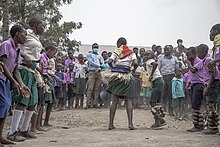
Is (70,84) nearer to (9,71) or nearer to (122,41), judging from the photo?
(122,41)

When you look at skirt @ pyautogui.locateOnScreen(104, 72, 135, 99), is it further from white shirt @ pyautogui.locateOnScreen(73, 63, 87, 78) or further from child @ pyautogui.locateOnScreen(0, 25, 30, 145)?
white shirt @ pyautogui.locateOnScreen(73, 63, 87, 78)

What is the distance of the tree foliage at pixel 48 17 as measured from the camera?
53.2 feet

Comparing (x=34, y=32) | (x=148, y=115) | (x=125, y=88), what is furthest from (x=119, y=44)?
(x=148, y=115)

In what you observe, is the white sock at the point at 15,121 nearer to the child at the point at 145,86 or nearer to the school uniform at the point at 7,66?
the school uniform at the point at 7,66

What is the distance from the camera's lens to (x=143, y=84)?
40.3 ft

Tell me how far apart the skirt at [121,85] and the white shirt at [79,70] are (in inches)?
202

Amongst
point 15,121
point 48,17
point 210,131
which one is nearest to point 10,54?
point 15,121

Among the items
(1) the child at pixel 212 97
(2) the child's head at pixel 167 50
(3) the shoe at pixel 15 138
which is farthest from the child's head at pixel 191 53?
→ (3) the shoe at pixel 15 138

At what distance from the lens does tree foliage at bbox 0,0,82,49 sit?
1621 cm

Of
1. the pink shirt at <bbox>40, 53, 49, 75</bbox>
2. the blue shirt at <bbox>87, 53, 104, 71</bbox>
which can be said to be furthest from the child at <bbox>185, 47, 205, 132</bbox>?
the blue shirt at <bbox>87, 53, 104, 71</bbox>

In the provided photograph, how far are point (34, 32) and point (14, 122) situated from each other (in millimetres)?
1643

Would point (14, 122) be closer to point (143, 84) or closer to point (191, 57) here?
point (191, 57)

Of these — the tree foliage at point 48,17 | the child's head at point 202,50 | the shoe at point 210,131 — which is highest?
the tree foliage at point 48,17

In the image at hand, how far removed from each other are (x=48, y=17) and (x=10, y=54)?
42.5 ft
